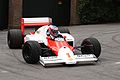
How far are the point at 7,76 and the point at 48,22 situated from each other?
16.0 ft

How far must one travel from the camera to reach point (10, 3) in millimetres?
21438

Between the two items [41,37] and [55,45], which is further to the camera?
[41,37]

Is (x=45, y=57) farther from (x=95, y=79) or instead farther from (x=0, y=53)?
(x=0, y=53)

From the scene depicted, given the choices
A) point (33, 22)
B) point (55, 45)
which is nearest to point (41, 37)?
point (55, 45)

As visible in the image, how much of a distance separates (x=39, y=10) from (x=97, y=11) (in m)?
3.76

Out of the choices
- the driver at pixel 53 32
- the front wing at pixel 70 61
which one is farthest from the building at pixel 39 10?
the front wing at pixel 70 61

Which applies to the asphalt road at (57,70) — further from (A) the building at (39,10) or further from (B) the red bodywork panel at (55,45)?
(A) the building at (39,10)

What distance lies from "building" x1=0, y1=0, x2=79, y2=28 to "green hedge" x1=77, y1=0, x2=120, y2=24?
1.41ft

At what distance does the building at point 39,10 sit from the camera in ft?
70.4

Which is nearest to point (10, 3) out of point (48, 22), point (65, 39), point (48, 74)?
point (48, 22)

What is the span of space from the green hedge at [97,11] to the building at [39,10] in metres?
0.43

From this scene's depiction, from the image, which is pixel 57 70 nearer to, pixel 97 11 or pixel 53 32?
pixel 53 32

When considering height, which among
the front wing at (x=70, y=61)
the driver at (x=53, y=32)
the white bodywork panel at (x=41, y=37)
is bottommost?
the front wing at (x=70, y=61)

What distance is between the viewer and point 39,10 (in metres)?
22.5
